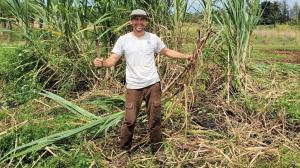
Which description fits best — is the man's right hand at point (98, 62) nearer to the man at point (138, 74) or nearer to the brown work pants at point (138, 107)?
the man at point (138, 74)

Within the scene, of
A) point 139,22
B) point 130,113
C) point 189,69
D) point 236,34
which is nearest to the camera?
point 139,22

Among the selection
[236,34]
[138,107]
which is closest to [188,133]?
[138,107]

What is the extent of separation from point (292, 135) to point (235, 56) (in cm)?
118

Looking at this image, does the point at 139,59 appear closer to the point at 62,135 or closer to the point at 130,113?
the point at 130,113

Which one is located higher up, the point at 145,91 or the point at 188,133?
the point at 145,91

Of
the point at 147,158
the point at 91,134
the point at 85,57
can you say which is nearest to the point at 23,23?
the point at 85,57

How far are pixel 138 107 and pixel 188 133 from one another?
0.62 meters

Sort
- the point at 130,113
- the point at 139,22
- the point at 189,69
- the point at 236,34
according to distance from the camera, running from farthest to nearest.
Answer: the point at 236,34 → the point at 189,69 → the point at 130,113 → the point at 139,22

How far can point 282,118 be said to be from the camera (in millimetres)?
4727

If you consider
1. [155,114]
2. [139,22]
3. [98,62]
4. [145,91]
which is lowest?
[155,114]

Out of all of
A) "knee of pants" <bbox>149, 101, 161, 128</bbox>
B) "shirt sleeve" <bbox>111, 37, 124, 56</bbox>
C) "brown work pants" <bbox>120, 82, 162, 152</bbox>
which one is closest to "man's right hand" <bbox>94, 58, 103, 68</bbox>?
"shirt sleeve" <bbox>111, 37, 124, 56</bbox>

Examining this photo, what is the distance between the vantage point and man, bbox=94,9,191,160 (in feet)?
13.0

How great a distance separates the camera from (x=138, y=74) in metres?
3.98

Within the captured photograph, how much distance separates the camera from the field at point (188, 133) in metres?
3.94
